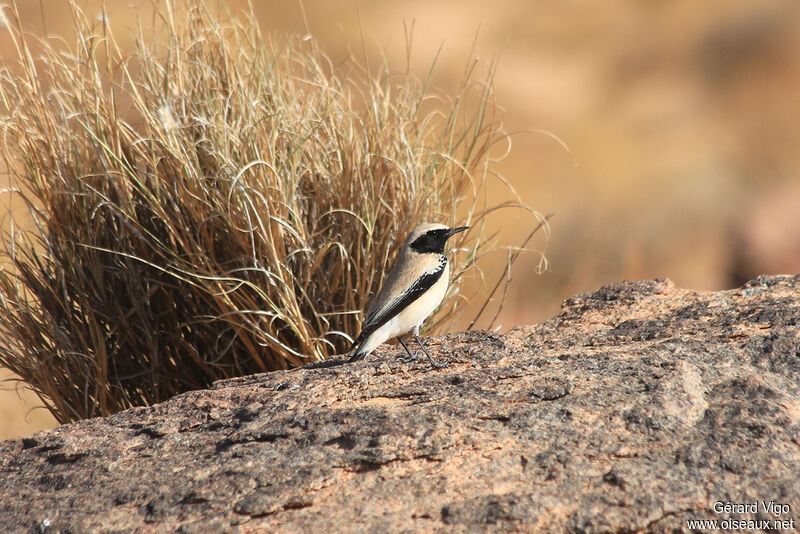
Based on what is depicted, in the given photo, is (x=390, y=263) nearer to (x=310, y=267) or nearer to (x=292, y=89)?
(x=310, y=267)

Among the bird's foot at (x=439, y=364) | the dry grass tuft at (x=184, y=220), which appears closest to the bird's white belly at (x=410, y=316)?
the bird's foot at (x=439, y=364)

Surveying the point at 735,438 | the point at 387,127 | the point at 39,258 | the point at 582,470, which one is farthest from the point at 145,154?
the point at 735,438

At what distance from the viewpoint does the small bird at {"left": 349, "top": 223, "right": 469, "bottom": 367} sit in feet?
9.91

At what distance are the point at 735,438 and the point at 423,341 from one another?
1.57 m

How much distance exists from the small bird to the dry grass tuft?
1.13 feet

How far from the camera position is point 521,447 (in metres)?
2.13

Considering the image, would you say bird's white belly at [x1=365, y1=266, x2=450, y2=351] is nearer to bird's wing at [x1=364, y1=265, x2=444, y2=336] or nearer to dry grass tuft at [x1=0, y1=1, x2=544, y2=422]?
bird's wing at [x1=364, y1=265, x2=444, y2=336]

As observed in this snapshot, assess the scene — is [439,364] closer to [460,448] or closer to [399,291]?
[399,291]

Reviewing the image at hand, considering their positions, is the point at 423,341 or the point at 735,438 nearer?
the point at 735,438

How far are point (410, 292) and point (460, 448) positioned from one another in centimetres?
105

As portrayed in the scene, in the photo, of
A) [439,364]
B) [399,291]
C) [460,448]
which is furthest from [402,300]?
[460,448]

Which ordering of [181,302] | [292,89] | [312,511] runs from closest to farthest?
[312,511]
[181,302]
[292,89]

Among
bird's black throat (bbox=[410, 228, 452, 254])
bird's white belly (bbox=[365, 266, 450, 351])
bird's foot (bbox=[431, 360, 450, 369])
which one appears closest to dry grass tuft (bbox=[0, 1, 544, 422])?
bird's black throat (bbox=[410, 228, 452, 254])

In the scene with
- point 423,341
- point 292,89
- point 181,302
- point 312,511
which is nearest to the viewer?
point 312,511
